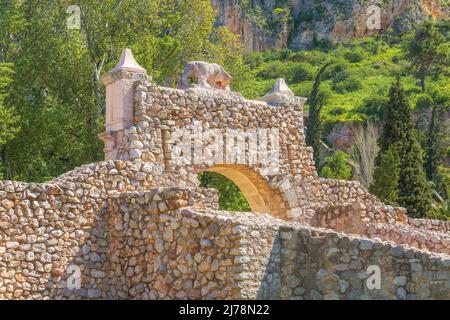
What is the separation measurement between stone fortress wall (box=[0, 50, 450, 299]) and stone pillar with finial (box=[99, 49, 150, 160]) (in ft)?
0.07

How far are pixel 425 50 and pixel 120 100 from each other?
55.8 metres

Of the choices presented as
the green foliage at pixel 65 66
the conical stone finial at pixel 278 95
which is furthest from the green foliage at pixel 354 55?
the conical stone finial at pixel 278 95

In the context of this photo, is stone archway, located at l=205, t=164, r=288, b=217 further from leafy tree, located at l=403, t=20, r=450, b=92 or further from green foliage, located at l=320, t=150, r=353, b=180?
leafy tree, located at l=403, t=20, r=450, b=92

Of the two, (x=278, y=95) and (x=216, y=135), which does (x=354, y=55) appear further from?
(x=216, y=135)

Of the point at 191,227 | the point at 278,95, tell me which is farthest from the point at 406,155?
the point at 191,227

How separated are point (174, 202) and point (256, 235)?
5.43 ft

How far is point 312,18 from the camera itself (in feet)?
281

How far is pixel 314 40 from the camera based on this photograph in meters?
84.3

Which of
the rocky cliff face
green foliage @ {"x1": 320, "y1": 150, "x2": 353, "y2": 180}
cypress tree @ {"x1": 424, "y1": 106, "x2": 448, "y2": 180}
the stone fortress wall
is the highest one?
the rocky cliff face

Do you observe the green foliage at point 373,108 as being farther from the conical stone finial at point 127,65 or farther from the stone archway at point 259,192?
the conical stone finial at point 127,65

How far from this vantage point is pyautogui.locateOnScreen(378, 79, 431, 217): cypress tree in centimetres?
2961

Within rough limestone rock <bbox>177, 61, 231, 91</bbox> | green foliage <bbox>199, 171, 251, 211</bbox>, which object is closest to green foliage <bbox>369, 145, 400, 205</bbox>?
green foliage <bbox>199, 171, 251, 211</bbox>

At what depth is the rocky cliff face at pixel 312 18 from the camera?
262 ft

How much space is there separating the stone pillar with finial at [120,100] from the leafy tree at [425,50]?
179 ft
